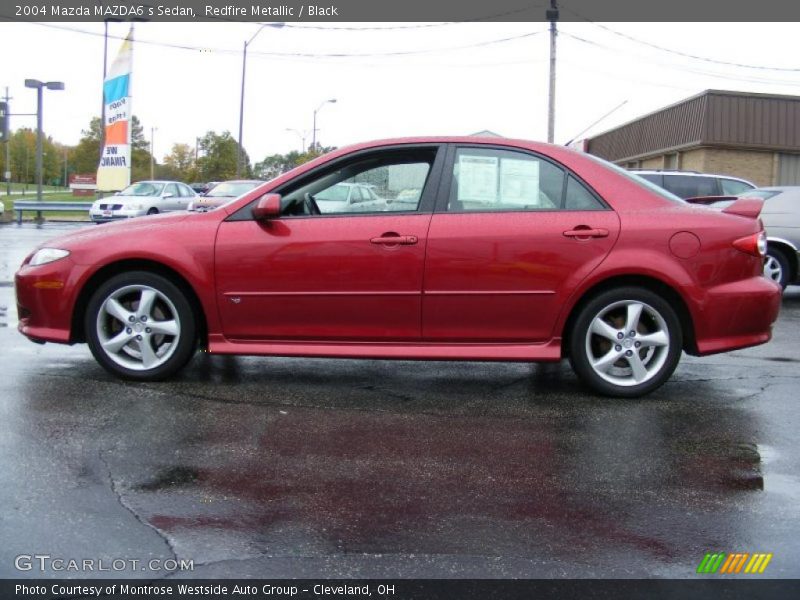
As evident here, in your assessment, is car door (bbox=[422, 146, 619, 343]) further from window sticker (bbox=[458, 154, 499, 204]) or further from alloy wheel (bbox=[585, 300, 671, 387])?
alloy wheel (bbox=[585, 300, 671, 387])

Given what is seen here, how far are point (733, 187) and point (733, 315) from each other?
9668mm

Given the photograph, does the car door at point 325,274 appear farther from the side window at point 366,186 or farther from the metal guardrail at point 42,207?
the metal guardrail at point 42,207

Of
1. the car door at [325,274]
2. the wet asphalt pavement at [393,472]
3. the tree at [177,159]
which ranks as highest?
the tree at [177,159]

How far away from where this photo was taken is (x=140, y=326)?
17.2 ft

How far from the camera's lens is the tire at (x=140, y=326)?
5188mm

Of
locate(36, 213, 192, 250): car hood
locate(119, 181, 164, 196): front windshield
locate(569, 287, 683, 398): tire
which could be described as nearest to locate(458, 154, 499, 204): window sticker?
locate(569, 287, 683, 398): tire

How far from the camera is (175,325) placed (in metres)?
5.20

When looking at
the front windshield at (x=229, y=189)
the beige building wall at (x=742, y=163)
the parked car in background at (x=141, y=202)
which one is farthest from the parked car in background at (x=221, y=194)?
the beige building wall at (x=742, y=163)

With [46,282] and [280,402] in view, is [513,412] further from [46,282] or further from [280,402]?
[46,282]

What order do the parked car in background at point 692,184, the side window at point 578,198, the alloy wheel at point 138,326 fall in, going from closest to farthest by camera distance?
the side window at point 578,198
the alloy wheel at point 138,326
the parked car in background at point 692,184

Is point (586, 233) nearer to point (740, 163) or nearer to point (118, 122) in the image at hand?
point (118, 122)

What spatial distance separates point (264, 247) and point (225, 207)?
1.43ft

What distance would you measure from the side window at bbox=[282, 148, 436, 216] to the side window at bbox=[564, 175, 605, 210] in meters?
0.88

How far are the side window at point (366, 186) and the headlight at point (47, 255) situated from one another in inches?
57.7
